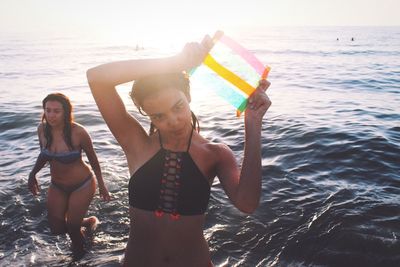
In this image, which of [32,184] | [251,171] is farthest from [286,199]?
[251,171]

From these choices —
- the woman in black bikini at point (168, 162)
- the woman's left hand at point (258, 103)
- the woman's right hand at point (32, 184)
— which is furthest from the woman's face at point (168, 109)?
the woman's right hand at point (32, 184)

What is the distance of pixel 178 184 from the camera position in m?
2.58

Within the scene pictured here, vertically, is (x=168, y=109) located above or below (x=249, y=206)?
above

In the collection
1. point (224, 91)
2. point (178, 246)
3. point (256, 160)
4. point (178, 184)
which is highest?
point (224, 91)

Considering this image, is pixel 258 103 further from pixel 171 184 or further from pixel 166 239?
pixel 166 239

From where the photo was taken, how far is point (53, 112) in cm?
609

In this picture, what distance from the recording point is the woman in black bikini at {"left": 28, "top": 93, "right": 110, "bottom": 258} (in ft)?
20.0

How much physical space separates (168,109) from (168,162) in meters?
0.43

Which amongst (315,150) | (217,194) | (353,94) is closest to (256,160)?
(217,194)

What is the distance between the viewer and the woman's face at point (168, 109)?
2400 mm

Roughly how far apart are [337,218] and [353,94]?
14544 mm

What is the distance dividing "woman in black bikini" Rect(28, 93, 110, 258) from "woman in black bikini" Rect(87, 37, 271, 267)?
3.63 meters

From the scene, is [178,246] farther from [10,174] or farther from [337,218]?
[10,174]

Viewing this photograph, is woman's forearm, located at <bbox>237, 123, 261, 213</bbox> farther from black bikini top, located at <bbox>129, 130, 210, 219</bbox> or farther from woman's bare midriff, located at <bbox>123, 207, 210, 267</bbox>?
woman's bare midriff, located at <bbox>123, 207, 210, 267</bbox>
